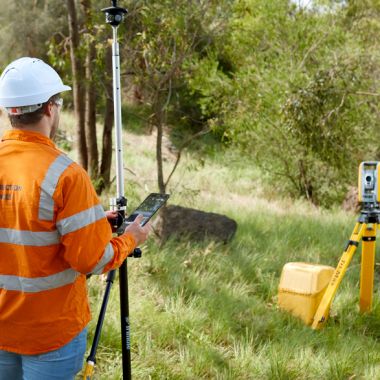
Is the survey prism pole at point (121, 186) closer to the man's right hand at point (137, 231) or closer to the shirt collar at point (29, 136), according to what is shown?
the man's right hand at point (137, 231)

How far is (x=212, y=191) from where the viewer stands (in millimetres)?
12789

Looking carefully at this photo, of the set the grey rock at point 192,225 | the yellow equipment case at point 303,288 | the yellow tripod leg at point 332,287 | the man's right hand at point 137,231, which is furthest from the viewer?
the grey rock at point 192,225

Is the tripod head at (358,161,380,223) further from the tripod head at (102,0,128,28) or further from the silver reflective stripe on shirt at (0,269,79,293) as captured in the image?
the silver reflective stripe on shirt at (0,269,79,293)

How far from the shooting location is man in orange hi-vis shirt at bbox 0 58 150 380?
185 cm

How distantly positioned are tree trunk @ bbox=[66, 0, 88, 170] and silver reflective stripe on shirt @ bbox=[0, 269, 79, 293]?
220 inches

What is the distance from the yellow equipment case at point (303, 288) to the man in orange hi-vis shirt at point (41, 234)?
2.70 meters

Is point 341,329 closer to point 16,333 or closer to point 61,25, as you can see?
point 16,333

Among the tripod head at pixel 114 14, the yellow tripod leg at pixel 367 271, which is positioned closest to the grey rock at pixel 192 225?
the yellow tripod leg at pixel 367 271

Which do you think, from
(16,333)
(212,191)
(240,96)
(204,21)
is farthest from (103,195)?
(16,333)

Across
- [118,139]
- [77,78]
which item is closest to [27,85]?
[118,139]

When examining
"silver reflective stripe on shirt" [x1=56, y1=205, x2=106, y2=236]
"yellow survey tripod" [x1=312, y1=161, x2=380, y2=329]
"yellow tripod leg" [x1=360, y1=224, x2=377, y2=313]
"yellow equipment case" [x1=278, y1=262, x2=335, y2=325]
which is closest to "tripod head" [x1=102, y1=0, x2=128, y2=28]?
"silver reflective stripe on shirt" [x1=56, y1=205, x2=106, y2=236]

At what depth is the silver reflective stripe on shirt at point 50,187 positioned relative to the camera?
1827 millimetres

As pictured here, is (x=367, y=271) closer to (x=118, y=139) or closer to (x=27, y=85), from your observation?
(x=118, y=139)

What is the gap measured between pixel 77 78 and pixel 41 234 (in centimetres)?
588
